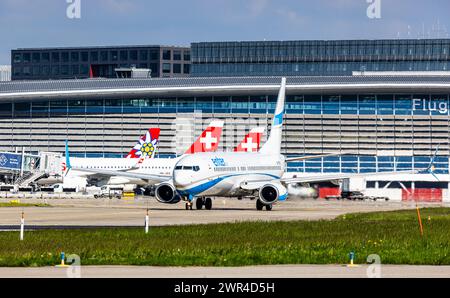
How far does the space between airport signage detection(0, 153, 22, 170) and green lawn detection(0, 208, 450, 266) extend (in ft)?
290

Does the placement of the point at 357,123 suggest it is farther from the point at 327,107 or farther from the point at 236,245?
the point at 236,245

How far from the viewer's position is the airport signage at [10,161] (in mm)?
144500

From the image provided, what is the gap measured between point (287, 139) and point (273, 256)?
15964 cm

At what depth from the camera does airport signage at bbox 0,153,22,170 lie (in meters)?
144

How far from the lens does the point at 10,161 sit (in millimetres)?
145250

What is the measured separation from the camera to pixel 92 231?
5334 cm

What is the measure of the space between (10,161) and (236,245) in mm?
103892

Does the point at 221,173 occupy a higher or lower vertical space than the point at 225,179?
higher

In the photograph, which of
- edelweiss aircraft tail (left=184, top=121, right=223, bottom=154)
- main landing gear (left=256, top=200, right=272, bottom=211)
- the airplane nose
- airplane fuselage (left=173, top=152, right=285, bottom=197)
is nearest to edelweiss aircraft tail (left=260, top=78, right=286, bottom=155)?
airplane fuselage (left=173, top=152, right=285, bottom=197)

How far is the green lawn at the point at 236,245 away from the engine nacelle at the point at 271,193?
25.9m

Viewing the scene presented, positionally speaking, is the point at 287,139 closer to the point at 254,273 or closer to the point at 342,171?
the point at 342,171

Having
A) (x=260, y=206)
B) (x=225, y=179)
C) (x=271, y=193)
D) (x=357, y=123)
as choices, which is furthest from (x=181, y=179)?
(x=357, y=123)

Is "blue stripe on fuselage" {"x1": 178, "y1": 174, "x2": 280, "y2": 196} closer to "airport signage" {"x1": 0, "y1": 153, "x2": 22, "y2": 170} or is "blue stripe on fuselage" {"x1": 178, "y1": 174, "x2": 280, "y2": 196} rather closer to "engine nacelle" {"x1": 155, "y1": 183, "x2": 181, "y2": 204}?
"engine nacelle" {"x1": 155, "y1": 183, "x2": 181, "y2": 204}

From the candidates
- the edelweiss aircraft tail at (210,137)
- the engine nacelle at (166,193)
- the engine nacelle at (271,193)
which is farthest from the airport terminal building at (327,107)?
the engine nacelle at (166,193)
